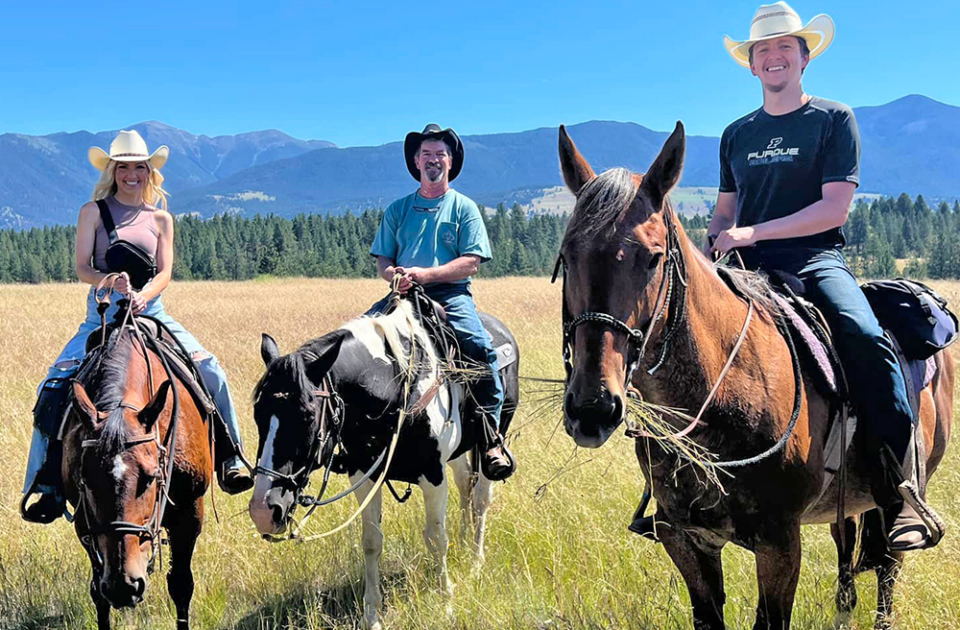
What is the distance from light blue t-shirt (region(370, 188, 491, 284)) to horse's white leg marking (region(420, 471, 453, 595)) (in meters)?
1.63

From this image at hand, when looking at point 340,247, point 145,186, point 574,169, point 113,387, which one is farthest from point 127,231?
point 340,247

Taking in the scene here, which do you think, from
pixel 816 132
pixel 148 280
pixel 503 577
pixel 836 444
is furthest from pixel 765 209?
pixel 148 280

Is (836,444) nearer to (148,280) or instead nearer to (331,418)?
(331,418)

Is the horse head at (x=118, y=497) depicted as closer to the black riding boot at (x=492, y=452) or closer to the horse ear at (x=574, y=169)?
the black riding boot at (x=492, y=452)

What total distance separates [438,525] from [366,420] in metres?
0.96

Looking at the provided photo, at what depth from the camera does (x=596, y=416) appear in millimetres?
2035

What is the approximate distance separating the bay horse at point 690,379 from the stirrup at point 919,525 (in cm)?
19

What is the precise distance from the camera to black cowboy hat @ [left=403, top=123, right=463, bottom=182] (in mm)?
5195

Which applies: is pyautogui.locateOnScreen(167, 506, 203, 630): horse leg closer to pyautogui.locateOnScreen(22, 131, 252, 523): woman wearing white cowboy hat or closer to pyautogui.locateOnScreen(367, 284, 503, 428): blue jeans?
pyautogui.locateOnScreen(22, 131, 252, 523): woman wearing white cowboy hat

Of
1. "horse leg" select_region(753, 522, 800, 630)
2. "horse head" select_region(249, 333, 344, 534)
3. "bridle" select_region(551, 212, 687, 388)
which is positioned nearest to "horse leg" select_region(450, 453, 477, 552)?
"horse head" select_region(249, 333, 344, 534)

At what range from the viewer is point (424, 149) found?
5.10m

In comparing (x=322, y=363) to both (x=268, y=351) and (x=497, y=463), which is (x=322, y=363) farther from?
(x=497, y=463)

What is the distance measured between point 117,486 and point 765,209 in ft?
11.6

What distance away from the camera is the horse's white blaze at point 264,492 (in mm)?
3484
